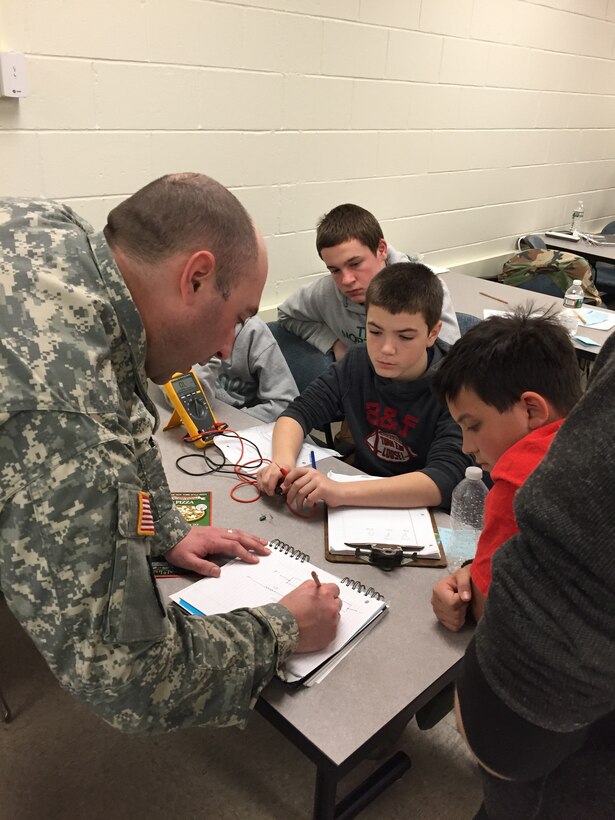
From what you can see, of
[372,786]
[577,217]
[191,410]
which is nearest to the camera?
[372,786]

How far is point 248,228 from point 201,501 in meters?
0.71

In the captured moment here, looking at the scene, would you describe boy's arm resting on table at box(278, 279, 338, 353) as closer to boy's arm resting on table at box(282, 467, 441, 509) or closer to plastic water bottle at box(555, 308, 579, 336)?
plastic water bottle at box(555, 308, 579, 336)

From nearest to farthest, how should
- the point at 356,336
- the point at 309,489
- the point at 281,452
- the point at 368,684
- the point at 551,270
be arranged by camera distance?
1. the point at 368,684
2. the point at 309,489
3. the point at 281,452
4. the point at 356,336
5. the point at 551,270

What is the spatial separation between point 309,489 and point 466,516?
42cm

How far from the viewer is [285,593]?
115 cm

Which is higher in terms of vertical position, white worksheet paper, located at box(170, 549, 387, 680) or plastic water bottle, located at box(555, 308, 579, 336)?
plastic water bottle, located at box(555, 308, 579, 336)

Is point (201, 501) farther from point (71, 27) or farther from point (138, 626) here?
point (71, 27)

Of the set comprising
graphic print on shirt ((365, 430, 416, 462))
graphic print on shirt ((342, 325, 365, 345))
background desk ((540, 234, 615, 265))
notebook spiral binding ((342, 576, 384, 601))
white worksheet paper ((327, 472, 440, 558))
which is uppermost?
background desk ((540, 234, 615, 265))

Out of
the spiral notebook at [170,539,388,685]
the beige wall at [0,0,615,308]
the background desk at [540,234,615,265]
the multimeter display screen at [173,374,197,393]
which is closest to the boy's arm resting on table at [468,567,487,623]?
the spiral notebook at [170,539,388,685]

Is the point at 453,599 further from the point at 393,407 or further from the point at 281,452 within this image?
the point at 393,407

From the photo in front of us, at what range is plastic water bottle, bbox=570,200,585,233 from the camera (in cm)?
464

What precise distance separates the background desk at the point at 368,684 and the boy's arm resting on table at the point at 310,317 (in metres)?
1.30

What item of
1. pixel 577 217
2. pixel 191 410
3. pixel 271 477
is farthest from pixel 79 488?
pixel 577 217

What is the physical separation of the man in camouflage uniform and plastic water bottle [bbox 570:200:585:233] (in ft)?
14.1
